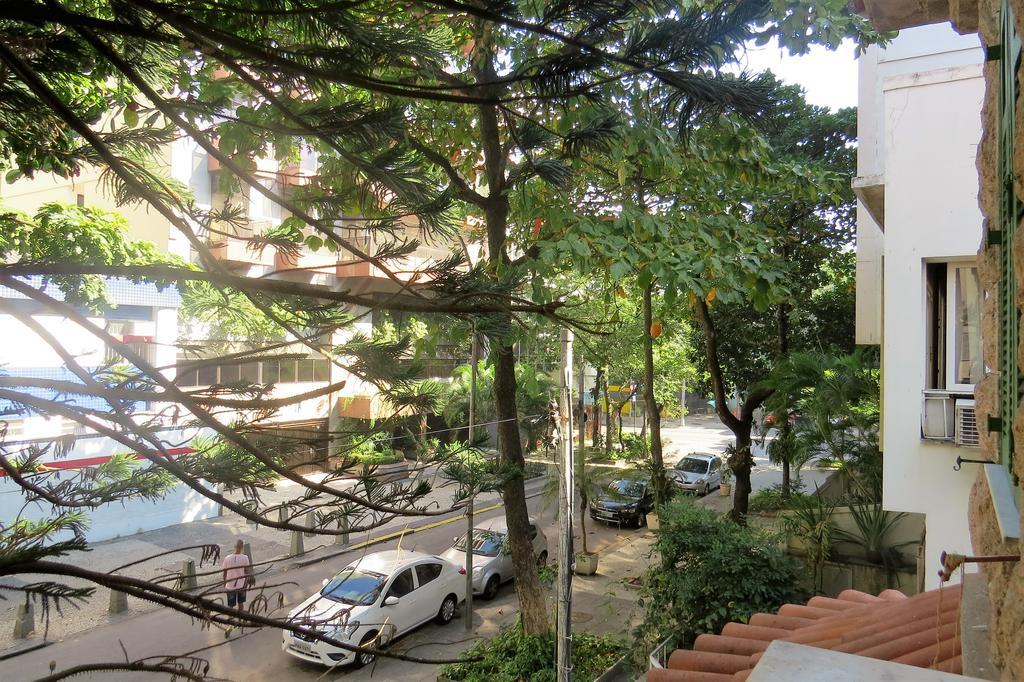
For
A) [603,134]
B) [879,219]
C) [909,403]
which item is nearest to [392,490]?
[603,134]

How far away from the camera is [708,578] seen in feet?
26.0

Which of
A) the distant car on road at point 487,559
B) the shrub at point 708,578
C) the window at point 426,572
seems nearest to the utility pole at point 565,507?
the shrub at point 708,578

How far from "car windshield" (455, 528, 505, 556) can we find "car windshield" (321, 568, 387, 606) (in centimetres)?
266

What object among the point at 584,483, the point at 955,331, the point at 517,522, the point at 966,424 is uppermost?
the point at 955,331

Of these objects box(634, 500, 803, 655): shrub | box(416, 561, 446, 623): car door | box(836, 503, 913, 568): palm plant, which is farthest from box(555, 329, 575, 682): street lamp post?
box(836, 503, 913, 568): palm plant

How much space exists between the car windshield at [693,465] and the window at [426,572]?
38.6 ft

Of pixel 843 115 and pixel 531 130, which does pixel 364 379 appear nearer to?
pixel 531 130

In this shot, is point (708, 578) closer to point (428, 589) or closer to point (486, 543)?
point (428, 589)

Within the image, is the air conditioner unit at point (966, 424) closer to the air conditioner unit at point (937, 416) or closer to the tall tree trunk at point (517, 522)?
the air conditioner unit at point (937, 416)

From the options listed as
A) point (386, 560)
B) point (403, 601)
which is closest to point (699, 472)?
point (386, 560)

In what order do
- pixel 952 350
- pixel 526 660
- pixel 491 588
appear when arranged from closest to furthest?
pixel 952 350, pixel 526 660, pixel 491 588

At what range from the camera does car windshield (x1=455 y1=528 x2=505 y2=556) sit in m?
13.1

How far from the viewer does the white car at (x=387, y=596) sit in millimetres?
9559

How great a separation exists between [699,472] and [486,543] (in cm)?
995
